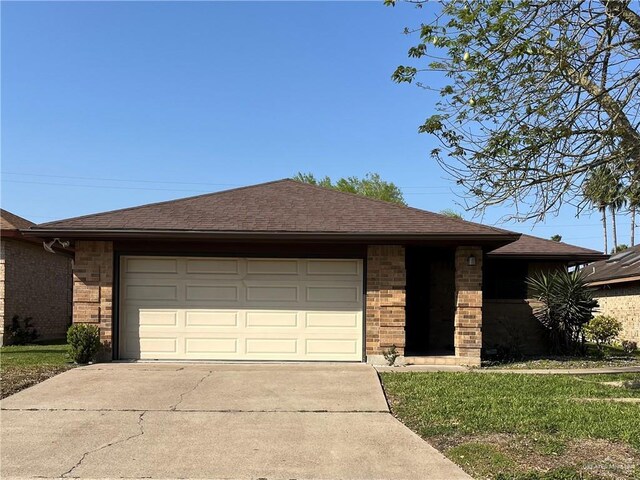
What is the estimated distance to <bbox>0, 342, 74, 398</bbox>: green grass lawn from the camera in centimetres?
929

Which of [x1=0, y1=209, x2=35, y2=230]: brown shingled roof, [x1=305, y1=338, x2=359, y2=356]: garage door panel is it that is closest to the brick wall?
[x1=305, y1=338, x2=359, y2=356]: garage door panel

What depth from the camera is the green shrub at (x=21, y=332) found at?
17094 millimetres

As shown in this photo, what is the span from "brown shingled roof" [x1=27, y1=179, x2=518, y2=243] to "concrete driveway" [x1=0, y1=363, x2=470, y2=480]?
9.32 ft

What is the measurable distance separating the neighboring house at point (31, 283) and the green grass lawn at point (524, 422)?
11.0 metres

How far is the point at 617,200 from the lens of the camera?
852 centimetres

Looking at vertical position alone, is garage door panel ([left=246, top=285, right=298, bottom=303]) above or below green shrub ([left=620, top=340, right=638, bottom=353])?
above

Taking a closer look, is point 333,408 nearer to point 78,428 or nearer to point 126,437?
point 126,437

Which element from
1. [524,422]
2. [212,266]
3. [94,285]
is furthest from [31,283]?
[524,422]

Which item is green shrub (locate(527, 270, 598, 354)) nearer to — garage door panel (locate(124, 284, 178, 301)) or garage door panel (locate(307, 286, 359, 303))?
garage door panel (locate(307, 286, 359, 303))

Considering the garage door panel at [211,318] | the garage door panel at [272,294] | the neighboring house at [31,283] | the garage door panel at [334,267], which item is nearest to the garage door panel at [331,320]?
the garage door panel at [272,294]

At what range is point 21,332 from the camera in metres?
17.4

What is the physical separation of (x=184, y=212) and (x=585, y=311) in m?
9.87

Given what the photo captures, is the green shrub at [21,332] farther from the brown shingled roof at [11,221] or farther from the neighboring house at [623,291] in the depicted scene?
the neighboring house at [623,291]

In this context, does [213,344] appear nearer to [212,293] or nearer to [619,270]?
[212,293]
